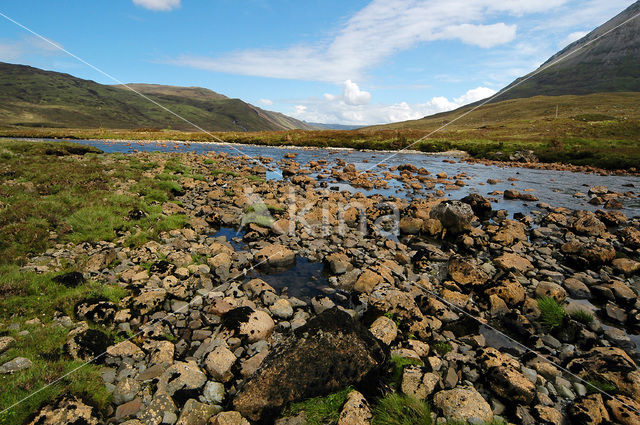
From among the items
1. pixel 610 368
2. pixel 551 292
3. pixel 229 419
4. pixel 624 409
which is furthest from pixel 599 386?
pixel 229 419

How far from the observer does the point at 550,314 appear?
7.61 metres

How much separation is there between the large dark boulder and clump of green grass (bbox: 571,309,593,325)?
6.26m

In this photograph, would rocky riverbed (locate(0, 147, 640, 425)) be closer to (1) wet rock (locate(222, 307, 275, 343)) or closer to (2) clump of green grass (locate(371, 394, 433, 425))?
(1) wet rock (locate(222, 307, 275, 343))

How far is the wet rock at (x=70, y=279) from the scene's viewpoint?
7.35 metres

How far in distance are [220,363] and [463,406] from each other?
451cm

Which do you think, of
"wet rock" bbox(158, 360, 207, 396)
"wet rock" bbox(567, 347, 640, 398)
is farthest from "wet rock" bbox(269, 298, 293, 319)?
"wet rock" bbox(567, 347, 640, 398)

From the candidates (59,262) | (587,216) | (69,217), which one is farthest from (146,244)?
(587,216)

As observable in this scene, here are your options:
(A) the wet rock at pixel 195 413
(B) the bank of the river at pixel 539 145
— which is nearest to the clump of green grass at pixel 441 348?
(A) the wet rock at pixel 195 413

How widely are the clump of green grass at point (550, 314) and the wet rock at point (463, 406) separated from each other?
425cm

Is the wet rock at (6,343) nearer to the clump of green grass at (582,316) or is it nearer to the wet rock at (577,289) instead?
the clump of green grass at (582,316)

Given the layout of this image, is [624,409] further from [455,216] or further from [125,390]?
[455,216]

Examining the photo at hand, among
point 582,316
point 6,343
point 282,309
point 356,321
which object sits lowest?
point 582,316

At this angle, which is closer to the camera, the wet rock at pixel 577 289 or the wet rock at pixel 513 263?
the wet rock at pixel 577 289

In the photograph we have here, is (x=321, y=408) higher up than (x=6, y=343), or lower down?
lower down
